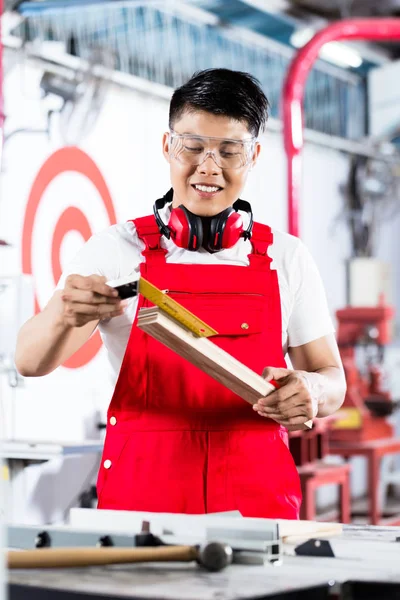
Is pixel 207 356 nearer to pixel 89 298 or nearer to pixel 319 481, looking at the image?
pixel 89 298

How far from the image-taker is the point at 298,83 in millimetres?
5457

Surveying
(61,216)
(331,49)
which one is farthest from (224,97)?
(331,49)

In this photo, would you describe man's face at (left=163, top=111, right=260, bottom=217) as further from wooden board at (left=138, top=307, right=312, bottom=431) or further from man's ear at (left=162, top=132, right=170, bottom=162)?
wooden board at (left=138, top=307, right=312, bottom=431)

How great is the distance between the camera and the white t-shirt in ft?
6.96

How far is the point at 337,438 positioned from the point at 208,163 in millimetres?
4351

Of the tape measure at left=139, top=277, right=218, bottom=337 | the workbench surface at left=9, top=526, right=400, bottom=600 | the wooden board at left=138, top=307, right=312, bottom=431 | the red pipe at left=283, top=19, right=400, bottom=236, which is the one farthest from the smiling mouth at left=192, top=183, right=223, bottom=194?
the red pipe at left=283, top=19, right=400, bottom=236

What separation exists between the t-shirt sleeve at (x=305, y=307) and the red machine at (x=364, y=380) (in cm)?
403

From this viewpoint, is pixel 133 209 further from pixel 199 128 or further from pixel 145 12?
pixel 199 128

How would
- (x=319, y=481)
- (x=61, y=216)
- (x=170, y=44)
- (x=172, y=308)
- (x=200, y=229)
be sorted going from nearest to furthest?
(x=172, y=308), (x=200, y=229), (x=61, y=216), (x=319, y=481), (x=170, y=44)

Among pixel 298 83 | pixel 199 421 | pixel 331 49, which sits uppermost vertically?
pixel 331 49

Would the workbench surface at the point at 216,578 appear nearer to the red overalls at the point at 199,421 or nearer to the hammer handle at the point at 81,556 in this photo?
the hammer handle at the point at 81,556

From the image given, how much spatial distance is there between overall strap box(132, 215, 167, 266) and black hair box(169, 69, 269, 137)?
0.23 metres

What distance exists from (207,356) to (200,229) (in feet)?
1.69

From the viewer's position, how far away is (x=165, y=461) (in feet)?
6.48
